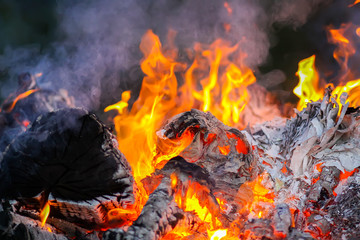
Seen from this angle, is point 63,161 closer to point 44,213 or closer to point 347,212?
point 44,213

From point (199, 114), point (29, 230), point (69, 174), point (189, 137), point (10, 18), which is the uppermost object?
point (10, 18)

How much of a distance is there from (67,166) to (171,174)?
99 centimetres

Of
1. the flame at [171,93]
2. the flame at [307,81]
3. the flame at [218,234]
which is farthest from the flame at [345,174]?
the flame at [307,81]

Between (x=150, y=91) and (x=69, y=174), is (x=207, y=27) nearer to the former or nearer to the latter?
(x=150, y=91)

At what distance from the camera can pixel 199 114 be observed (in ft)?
9.96

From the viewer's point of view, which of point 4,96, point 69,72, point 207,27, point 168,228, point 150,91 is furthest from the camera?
point 207,27

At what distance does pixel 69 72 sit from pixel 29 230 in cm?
187

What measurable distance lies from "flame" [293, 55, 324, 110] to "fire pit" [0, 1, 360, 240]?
1.75m

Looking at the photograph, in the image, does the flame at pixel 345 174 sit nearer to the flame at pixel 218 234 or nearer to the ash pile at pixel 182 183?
the ash pile at pixel 182 183

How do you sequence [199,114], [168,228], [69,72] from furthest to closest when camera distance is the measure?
1. [69,72]
2. [199,114]
3. [168,228]

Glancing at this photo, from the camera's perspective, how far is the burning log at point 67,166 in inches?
88.4

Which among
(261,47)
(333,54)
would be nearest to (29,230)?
(261,47)

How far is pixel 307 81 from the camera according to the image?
A: 218 inches

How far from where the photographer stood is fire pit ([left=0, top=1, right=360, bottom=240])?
224 cm
